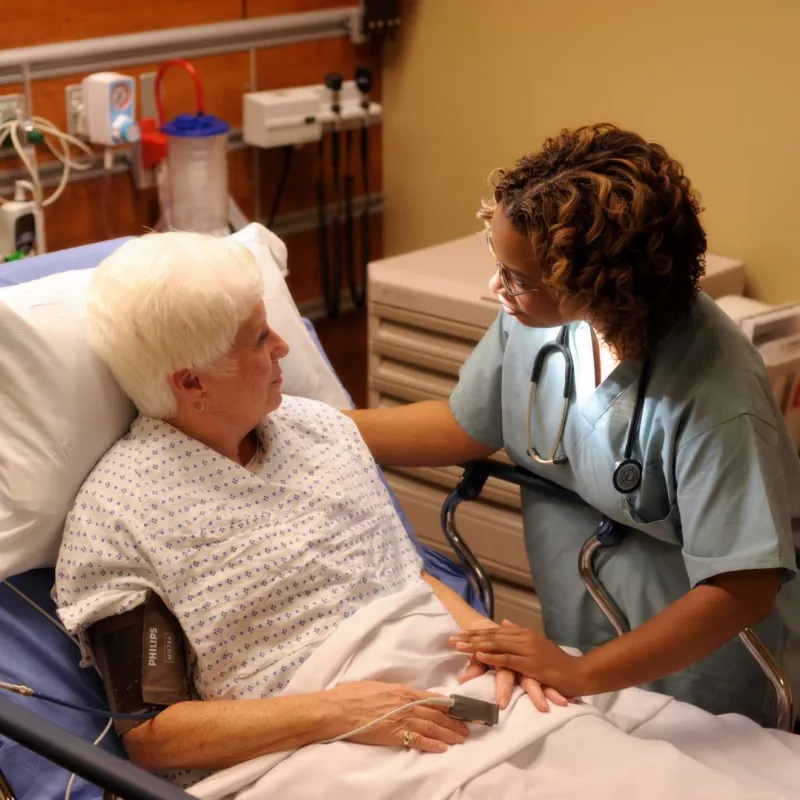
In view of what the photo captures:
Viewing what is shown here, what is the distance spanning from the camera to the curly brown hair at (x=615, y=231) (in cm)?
155

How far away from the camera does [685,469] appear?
164cm

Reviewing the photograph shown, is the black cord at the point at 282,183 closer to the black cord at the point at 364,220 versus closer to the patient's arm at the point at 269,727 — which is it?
the black cord at the point at 364,220

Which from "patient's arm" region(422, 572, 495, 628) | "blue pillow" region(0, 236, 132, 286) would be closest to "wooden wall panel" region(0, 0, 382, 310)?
"blue pillow" region(0, 236, 132, 286)

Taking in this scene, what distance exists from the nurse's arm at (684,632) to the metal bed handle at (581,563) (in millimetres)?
90

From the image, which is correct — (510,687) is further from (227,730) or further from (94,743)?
(94,743)

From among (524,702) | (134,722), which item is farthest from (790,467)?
(134,722)

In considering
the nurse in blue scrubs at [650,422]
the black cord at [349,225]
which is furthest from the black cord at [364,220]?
the nurse in blue scrubs at [650,422]

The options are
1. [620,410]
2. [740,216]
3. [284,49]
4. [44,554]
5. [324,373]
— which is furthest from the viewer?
[284,49]

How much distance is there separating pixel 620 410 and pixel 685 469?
0.15 m

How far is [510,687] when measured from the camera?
1629mm

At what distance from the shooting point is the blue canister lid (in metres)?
2.75

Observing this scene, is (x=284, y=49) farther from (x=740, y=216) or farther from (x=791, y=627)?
(x=791, y=627)

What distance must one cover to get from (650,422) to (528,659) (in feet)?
1.26

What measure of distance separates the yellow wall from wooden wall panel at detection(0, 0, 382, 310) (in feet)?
0.65
